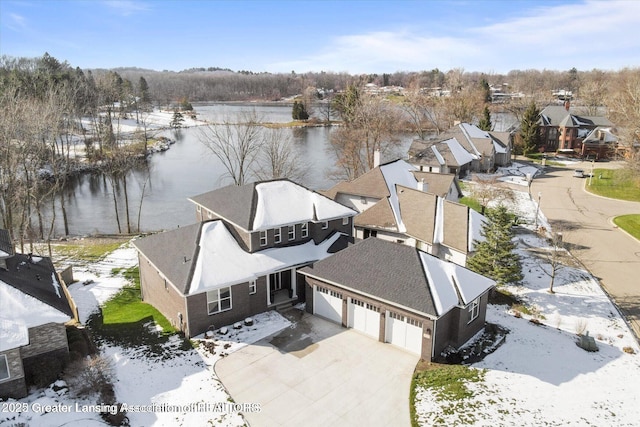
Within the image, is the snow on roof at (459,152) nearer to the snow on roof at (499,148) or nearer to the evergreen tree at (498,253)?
the snow on roof at (499,148)

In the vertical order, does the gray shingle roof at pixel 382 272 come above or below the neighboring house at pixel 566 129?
below

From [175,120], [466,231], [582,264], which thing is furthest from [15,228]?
[175,120]

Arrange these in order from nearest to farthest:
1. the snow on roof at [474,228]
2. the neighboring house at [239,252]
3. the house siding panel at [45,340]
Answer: the house siding panel at [45,340], the neighboring house at [239,252], the snow on roof at [474,228]

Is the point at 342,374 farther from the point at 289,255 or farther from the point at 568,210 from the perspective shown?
the point at 568,210

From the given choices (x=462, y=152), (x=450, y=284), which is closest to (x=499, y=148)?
(x=462, y=152)

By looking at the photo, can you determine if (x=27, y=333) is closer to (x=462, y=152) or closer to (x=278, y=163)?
(x=278, y=163)

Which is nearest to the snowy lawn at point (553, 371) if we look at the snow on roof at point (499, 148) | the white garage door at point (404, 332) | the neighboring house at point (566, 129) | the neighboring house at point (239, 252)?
the white garage door at point (404, 332)
